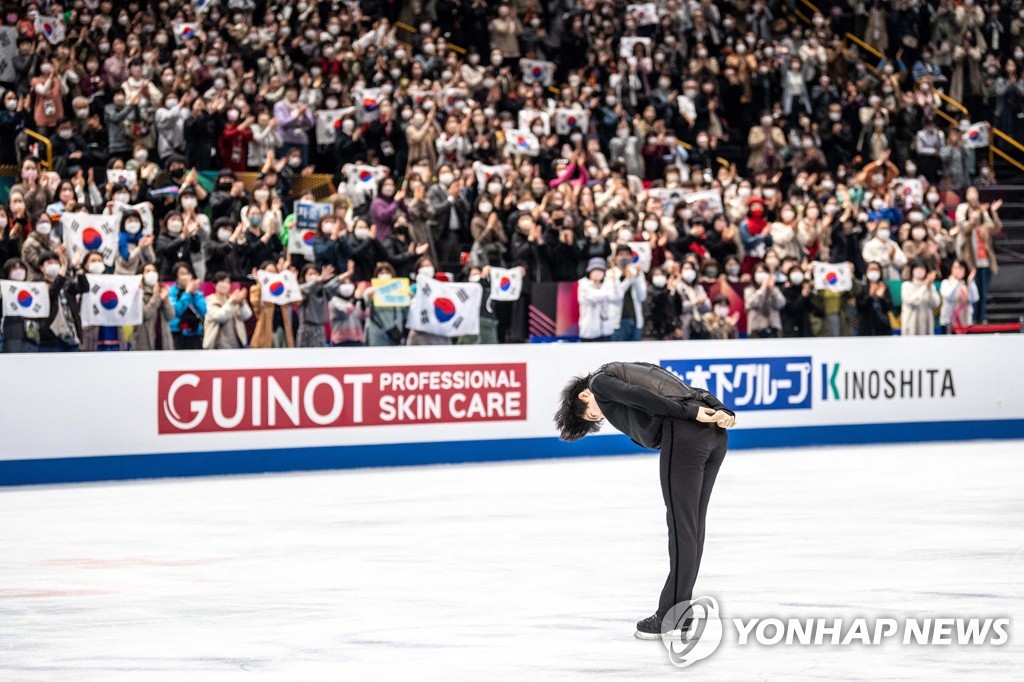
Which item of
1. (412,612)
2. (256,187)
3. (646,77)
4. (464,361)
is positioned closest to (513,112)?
(646,77)

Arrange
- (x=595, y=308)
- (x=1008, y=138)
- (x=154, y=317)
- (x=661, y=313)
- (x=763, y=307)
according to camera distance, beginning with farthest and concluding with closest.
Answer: (x=1008, y=138), (x=763, y=307), (x=661, y=313), (x=595, y=308), (x=154, y=317)

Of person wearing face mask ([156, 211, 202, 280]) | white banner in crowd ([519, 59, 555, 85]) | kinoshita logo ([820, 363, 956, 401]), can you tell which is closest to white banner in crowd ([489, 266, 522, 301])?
person wearing face mask ([156, 211, 202, 280])

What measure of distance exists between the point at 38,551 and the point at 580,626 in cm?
444

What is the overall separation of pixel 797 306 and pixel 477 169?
4.43 m

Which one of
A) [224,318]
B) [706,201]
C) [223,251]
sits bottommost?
[224,318]

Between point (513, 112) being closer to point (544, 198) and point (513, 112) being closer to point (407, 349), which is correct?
point (544, 198)

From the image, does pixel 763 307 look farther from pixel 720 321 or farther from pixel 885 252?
pixel 885 252

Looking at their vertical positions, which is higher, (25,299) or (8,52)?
(8,52)

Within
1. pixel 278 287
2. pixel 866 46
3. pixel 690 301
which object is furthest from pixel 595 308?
pixel 866 46

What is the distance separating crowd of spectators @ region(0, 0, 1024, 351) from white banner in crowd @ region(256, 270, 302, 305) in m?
0.15

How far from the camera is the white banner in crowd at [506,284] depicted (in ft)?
58.0

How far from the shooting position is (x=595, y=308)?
17.7 metres

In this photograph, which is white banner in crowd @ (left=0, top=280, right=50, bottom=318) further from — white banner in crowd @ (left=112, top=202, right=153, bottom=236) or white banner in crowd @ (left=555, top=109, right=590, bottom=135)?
white banner in crowd @ (left=555, top=109, right=590, bottom=135)

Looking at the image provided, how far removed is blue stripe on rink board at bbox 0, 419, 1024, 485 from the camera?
14.6 meters
